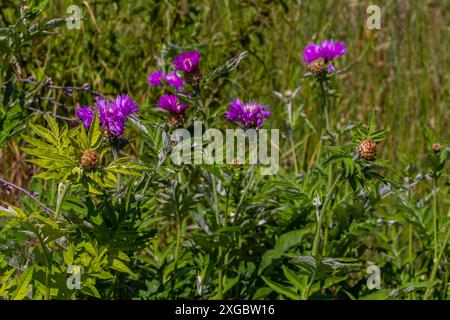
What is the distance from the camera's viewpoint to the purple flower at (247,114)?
1.78 meters

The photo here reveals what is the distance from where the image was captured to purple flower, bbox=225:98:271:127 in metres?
1.78

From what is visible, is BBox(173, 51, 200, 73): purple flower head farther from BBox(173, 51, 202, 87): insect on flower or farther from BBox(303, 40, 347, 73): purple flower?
BBox(303, 40, 347, 73): purple flower

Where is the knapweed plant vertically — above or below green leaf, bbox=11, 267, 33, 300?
above

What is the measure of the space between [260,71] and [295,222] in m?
0.89

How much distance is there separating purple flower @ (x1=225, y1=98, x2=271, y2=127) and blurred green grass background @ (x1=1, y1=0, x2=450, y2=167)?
0.23m

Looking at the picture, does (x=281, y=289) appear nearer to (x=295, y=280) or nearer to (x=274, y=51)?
(x=295, y=280)

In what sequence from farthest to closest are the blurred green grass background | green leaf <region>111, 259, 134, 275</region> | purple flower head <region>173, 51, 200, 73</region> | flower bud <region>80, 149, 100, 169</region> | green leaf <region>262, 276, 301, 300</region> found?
the blurred green grass background
purple flower head <region>173, 51, 200, 73</region>
green leaf <region>262, 276, 301, 300</region>
green leaf <region>111, 259, 134, 275</region>
flower bud <region>80, 149, 100, 169</region>

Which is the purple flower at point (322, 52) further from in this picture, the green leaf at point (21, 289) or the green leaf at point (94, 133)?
the green leaf at point (21, 289)

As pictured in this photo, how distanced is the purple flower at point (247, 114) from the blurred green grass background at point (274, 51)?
9.0 inches

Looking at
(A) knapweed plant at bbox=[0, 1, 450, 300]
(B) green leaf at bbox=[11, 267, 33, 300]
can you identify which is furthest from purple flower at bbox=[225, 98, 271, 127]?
(B) green leaf at bbox=[11, 267, 33, 300]

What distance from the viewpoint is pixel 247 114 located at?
178cm

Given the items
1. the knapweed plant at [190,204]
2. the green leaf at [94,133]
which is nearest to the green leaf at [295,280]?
the knapweed plant at [190,204]

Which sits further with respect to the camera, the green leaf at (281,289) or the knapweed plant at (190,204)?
the green leaf at (281,289)

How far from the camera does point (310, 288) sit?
167 centimetres
